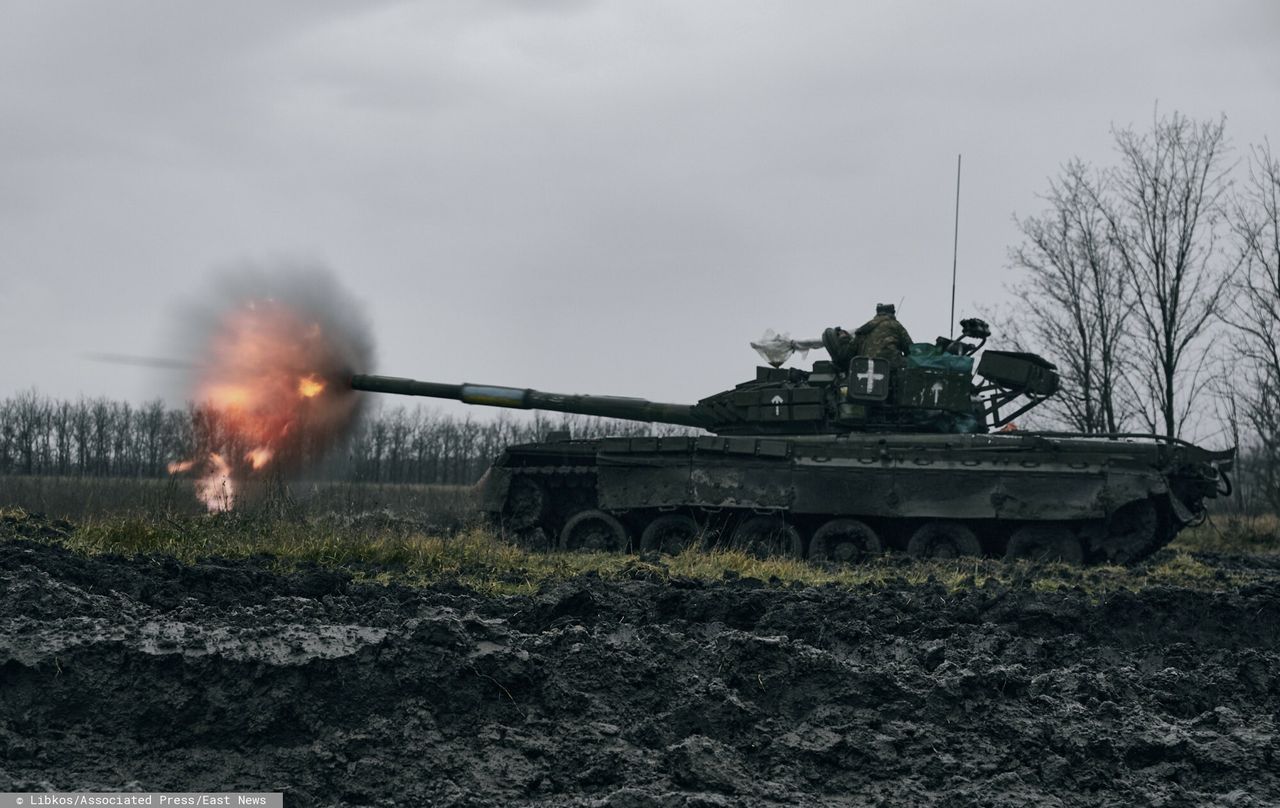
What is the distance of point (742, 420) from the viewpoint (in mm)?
15703

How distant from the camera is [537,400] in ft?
54.7

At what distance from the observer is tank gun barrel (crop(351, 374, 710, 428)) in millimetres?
16438

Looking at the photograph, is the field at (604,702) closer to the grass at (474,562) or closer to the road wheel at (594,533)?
the grass at (474,562)

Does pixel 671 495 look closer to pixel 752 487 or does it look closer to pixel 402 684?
pixel 752 487

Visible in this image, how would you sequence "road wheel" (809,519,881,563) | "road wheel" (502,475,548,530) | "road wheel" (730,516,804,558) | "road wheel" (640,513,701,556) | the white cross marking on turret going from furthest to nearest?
"road wheel" (502,475,548,530)
"road wheel" (640,513,701,556)
"road wheel" (730,516,804,558)
"road wheel" (809,519,881,563)
the white cross marking on turret

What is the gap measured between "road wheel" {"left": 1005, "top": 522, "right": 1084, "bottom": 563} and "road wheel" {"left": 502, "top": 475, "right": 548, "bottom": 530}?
545 cm

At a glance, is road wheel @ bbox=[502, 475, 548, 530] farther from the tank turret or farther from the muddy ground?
the muddy ground

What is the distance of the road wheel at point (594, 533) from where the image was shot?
→ 15.9 m

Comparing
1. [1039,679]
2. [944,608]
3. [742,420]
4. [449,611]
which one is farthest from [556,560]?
[1039,679]

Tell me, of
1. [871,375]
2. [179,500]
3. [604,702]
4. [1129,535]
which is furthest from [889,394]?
[604,702]

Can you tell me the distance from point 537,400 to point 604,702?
1095 centimetres

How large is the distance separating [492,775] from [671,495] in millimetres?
10271

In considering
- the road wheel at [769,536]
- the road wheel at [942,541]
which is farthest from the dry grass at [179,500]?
the road wheel at [942,541]

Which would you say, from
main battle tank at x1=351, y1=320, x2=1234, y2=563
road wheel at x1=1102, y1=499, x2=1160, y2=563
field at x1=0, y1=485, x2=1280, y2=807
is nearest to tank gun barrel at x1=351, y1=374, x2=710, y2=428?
main battle tank at x1=351, y1=320, x2=1234, y2=563
